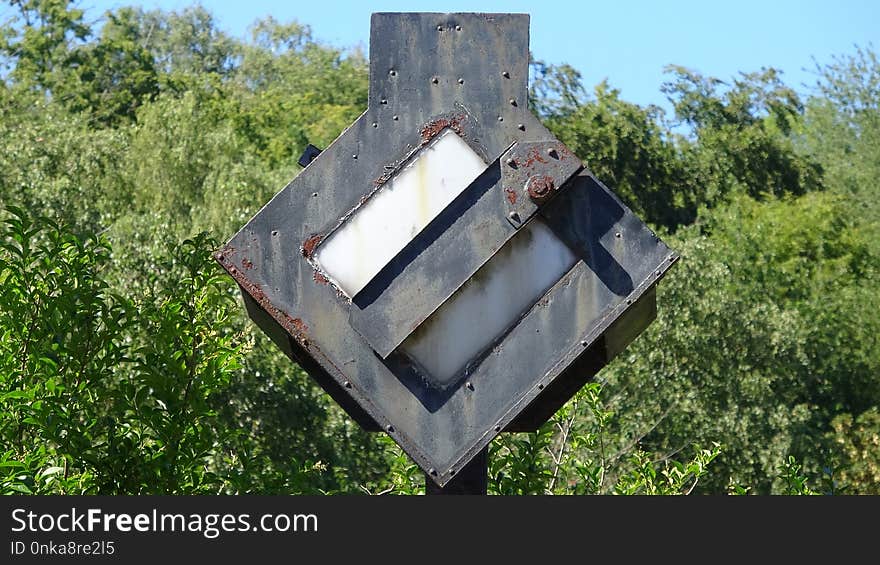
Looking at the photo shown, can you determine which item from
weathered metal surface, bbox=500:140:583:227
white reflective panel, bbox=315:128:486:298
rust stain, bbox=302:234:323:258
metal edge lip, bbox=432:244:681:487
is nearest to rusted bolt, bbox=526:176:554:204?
weathered metal surface, bbox=500:140:583:227

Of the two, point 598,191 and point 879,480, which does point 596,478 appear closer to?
point 598,191

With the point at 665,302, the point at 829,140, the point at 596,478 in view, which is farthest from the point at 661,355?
the point at 829,140

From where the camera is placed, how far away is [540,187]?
3.89 metres

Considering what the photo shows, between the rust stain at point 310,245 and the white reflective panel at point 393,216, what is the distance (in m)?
0.01

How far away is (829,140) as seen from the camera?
49.8m

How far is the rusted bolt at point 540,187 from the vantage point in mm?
3895

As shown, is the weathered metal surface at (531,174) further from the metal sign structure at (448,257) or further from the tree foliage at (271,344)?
the tree foliage at (271,344)

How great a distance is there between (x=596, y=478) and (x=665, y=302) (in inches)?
770

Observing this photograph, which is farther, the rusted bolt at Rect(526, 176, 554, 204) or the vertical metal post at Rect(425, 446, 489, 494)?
the vertical metal post at Rect(425, 446, 489, 494)

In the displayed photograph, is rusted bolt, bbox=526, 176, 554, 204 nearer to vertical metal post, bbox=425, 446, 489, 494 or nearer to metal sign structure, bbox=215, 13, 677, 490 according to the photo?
metal sign structure, bbox=215, 13, 677, 490

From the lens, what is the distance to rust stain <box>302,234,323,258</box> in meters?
3.96

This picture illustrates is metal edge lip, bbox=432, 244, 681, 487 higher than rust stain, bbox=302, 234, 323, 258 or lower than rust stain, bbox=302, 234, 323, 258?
lower

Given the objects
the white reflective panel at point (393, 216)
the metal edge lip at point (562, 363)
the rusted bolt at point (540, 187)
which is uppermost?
the white reflective panel at point (393, 216)

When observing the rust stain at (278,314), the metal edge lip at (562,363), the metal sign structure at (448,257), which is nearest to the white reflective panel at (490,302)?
the metal sign structure at (448,257)
